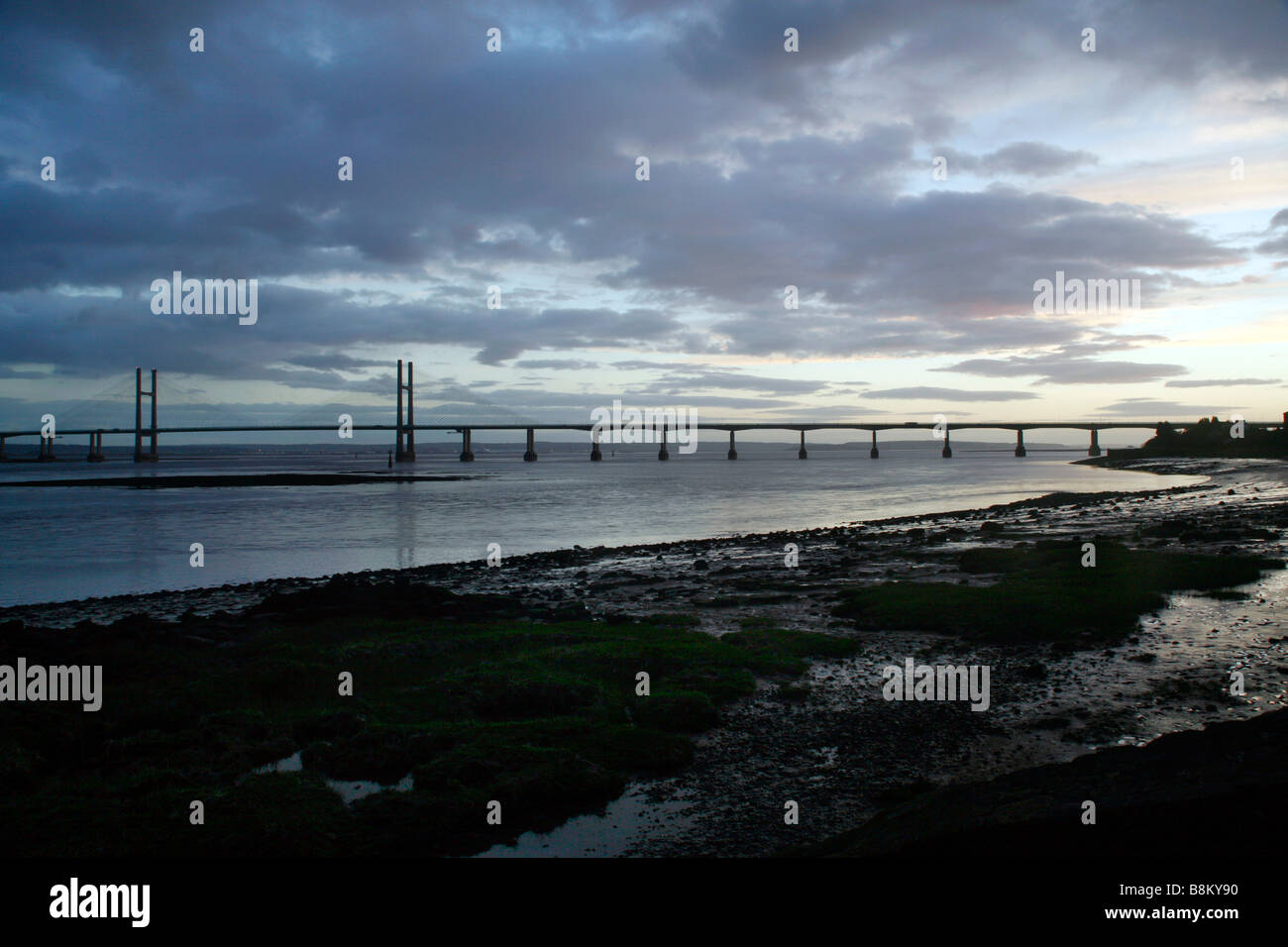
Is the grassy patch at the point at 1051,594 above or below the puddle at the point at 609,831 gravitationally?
above

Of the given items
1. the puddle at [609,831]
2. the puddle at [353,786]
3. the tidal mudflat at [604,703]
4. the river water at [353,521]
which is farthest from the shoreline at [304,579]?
the puddle at [609,831]

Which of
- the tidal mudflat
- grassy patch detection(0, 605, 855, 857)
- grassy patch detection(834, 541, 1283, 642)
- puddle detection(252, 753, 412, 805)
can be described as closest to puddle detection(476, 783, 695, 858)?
the tidal mudflat

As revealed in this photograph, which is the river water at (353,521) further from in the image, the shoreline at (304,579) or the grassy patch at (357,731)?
the grassy patch at (357,731)

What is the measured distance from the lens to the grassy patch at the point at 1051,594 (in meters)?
13.8

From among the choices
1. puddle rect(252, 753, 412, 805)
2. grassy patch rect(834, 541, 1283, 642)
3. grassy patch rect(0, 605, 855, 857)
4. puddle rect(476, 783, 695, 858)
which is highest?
grassy patch rect(834, 541, 1283, 642)

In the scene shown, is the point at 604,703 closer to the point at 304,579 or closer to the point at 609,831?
the point at 609,831

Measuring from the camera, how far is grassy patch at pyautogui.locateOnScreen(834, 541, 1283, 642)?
45.2 ft

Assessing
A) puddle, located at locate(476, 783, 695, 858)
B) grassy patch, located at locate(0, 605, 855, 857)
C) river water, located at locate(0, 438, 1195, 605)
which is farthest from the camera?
river water, located at locate(0, 438, 1195, 605)

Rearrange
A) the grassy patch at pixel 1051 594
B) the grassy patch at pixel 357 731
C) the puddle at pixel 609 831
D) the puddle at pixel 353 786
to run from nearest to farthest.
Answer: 1. the puddle at pixel 609 831
2. the grassy patch at pixel 357 731
3. the puddle at pixel 353 786
4. the grassy patch at pixel 1051 594

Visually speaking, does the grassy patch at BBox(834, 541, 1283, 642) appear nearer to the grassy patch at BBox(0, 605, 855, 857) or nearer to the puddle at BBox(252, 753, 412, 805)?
the grassy patch at BBox(0, 605, 855, 857)

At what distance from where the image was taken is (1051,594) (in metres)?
15.7
